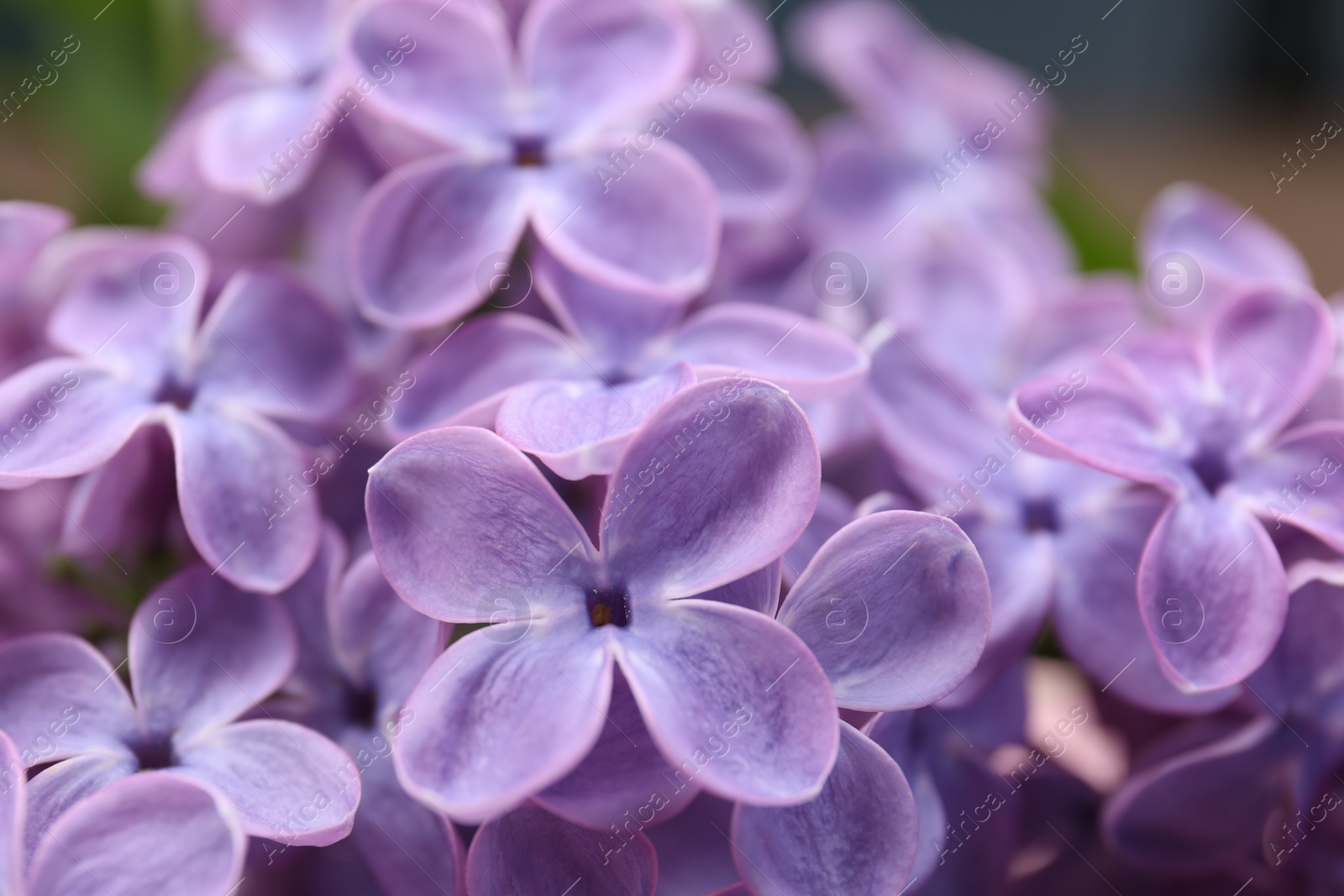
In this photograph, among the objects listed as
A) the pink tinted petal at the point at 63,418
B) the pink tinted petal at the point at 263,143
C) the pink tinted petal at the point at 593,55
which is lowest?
the pink tinted petal at the point at 63,418

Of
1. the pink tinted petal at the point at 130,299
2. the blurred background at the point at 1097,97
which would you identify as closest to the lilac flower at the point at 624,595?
the pink tinted petal at the point at 130,299

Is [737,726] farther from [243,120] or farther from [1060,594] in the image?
[243,120]

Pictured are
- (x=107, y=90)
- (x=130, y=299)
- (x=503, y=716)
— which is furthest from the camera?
(x=107, y=90)

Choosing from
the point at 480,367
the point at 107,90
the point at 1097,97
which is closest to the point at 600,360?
the point at 480,367

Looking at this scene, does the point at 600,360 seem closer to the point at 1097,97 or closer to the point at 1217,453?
the point at 1217,453

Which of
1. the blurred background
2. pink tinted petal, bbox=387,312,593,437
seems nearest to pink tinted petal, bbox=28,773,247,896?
pink tinted petal, bbox=387,312,593,437

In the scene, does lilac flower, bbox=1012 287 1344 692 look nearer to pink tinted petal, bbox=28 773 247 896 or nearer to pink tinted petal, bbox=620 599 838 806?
pink tinted petal, bbox=620 599 838 806

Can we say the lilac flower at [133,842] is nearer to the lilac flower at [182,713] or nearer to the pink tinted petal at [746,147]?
the lilac flower at [182,713]

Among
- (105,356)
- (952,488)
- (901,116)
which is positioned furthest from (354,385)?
(901,116)
